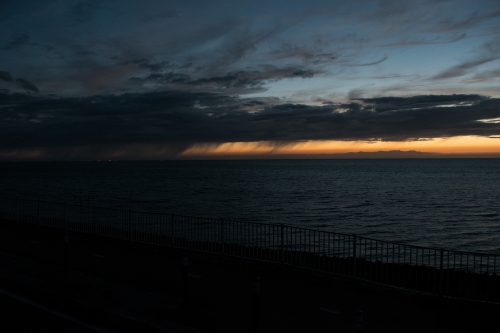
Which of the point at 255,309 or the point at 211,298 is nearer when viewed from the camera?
the point at 255,309

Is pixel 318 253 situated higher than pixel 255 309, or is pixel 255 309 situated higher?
pixel 255 309

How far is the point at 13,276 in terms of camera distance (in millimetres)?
9906

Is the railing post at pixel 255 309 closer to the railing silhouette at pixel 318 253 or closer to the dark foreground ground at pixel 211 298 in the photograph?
the dark foreground ground at pixel 211 298

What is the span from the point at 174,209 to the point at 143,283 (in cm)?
4148

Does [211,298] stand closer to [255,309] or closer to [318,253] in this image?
[255,309]

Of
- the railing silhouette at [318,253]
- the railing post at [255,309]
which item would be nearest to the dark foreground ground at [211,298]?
the railing post at [255,309]

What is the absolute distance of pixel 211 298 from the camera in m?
8.65

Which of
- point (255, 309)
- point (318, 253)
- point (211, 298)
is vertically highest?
point (255, 309)

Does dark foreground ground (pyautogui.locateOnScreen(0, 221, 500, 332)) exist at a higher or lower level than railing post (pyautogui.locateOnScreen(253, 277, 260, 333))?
lower

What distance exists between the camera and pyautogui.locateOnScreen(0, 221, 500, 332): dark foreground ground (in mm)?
7309

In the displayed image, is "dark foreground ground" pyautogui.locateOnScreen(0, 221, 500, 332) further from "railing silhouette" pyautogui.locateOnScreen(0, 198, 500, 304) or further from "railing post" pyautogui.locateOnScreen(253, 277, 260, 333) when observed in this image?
"railing silhouette" pyautogui.locateOnScreen(0, 198, 500, 304)

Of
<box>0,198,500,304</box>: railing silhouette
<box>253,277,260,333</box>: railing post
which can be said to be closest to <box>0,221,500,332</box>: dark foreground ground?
<box>253,277,260,333</box>: railing post

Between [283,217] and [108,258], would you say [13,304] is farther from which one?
[283,217]

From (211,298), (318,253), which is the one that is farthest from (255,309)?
(318,253)
